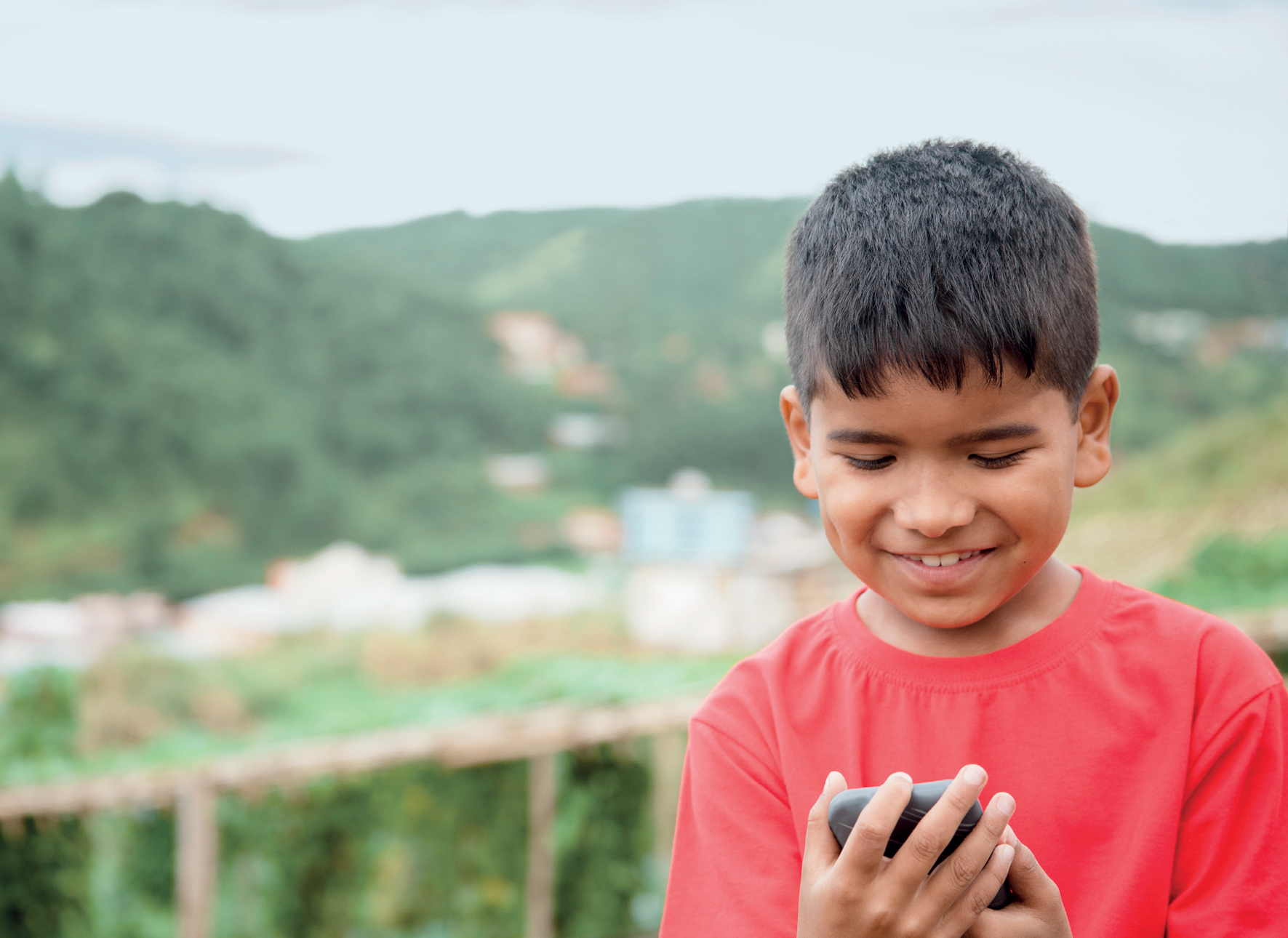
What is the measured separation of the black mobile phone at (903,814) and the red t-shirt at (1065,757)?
123mm

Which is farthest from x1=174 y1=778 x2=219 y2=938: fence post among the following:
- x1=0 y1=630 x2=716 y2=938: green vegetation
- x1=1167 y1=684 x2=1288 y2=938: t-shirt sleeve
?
x1=1167 y1=684 x2=1288 y2=938: t-shirt sleeve

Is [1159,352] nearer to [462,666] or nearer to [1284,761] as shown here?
[462,666]

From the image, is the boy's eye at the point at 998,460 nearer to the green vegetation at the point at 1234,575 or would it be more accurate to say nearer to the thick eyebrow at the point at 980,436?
the thick eyebrow at the point at 980,436

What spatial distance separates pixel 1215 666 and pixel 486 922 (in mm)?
3370

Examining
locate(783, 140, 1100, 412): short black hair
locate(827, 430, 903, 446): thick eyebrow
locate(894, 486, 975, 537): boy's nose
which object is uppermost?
locate(783, 140, 1100, 412): short black hair

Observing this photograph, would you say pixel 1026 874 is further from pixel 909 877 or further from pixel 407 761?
pixel 407 761

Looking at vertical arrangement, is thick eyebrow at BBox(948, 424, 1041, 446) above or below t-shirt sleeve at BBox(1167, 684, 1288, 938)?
above

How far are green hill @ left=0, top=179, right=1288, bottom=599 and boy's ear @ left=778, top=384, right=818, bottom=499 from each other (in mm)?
4145

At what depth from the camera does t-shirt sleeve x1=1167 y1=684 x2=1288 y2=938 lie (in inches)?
33.5

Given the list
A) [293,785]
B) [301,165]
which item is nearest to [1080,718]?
[293,785]

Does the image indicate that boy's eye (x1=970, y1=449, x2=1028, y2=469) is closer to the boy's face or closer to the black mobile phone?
the boy's face

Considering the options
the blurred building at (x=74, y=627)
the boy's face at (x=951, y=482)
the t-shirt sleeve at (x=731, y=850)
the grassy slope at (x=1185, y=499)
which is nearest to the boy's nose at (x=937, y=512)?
the boy's face at (x=951, y=482)

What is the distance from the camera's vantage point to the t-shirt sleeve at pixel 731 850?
0.93m

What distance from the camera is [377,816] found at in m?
3.65
